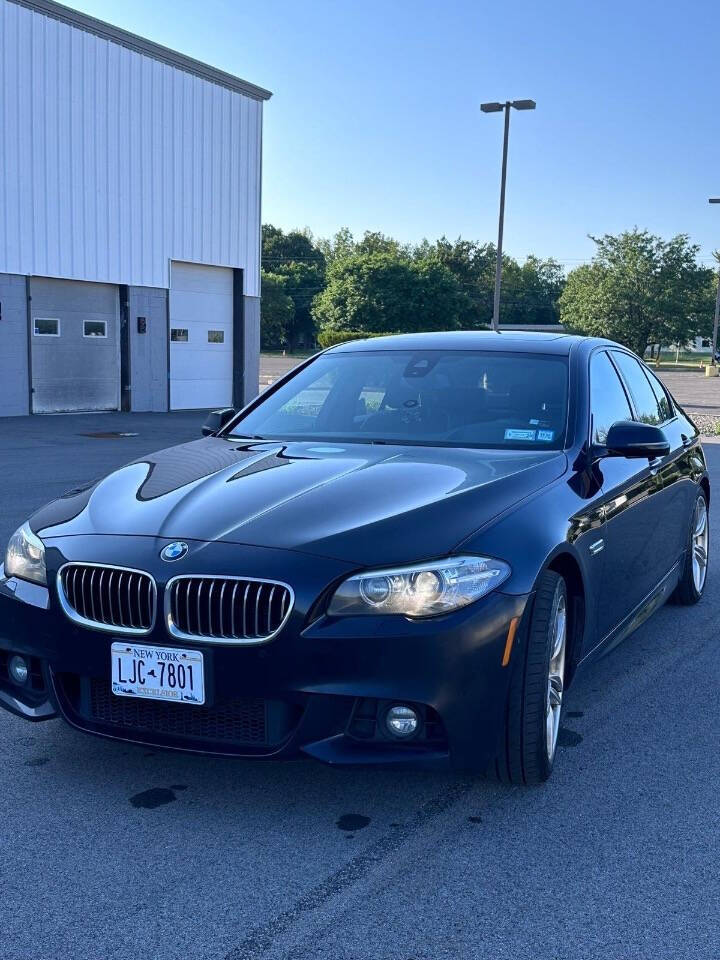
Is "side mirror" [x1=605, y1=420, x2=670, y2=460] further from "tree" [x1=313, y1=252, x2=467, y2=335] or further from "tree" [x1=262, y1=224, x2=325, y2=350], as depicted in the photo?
"tree" [x1=262, y1=224, x2=325, y2=350]

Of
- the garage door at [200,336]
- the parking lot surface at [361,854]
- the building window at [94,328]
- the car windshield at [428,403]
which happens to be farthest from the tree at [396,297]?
the parking lot surface at [361,854]

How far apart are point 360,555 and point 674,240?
264 feet

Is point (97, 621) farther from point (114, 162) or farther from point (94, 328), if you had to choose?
point (114, 162)

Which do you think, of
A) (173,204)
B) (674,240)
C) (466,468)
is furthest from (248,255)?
(674,240)

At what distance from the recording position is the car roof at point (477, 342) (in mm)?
4840

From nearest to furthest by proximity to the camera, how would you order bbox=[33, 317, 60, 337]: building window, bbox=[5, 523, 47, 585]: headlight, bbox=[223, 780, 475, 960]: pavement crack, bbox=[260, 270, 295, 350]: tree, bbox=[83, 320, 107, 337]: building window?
bbox=[223, 780, 475, 960]: pavement crack, bbox=[5, 523, 47, 585]: headlight, bbox=[33, 317, 60, 337]: building window, bbox=[83, 320, 107, 337]: building window, bbox=[260, 270, 295, 350]: tree

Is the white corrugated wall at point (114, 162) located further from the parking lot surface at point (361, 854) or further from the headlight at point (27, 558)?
the parking lot surface at point (361, 854)

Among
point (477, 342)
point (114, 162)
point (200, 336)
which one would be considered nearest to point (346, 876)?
point (477, 342)

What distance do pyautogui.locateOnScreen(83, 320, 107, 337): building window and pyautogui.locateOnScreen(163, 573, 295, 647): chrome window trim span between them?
18884mm

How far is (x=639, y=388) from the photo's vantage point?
5465mm

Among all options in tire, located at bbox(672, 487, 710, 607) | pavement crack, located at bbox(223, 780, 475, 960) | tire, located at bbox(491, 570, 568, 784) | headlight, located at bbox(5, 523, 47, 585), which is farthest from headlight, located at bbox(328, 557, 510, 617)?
tire, located at bbox(672, 487, 710, 607)

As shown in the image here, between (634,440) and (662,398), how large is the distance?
6.31ft

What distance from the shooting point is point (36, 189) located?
63.6ft

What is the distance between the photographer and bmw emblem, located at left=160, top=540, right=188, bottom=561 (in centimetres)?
320
